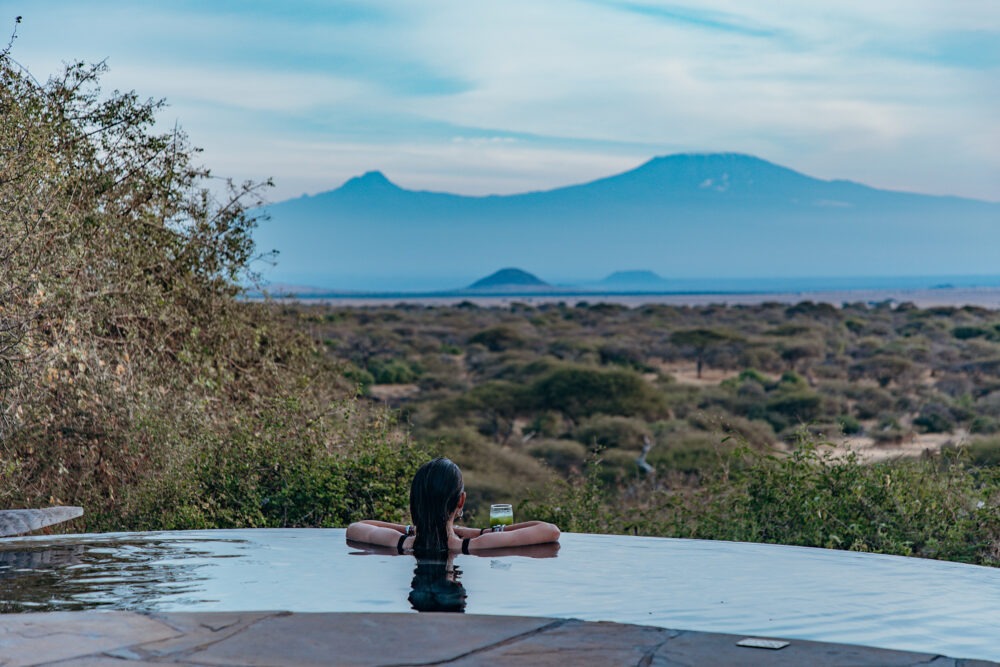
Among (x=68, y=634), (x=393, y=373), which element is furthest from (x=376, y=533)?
(x=393, y=373)

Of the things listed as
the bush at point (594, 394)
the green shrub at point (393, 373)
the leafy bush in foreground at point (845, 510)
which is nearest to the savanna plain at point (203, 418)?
the leafy bush in foreground at point (845, 510)

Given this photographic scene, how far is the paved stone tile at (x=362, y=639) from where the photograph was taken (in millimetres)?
3615

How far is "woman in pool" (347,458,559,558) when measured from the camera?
16.1 feet

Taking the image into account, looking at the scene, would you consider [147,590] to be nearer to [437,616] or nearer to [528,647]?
[437,616]

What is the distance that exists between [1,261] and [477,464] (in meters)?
12.1

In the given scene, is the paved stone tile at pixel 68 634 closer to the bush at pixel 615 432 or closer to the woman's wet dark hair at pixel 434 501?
the woman's wet dark hair at pixel 434 501

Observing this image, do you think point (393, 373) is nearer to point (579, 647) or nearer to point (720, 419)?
point (720, 419)

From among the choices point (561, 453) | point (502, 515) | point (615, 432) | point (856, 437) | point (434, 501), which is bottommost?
point (856, 437)

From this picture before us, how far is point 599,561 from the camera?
5.27 metres

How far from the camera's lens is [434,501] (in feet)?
16.5

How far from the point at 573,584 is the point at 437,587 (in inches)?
22.6

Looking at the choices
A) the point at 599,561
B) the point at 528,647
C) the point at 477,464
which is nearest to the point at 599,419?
the point at 477,464

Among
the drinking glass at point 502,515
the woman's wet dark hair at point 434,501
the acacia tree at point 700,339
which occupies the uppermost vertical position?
the woman's wet dark hair at point 434,501

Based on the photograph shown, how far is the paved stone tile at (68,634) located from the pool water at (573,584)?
0.19 metres
